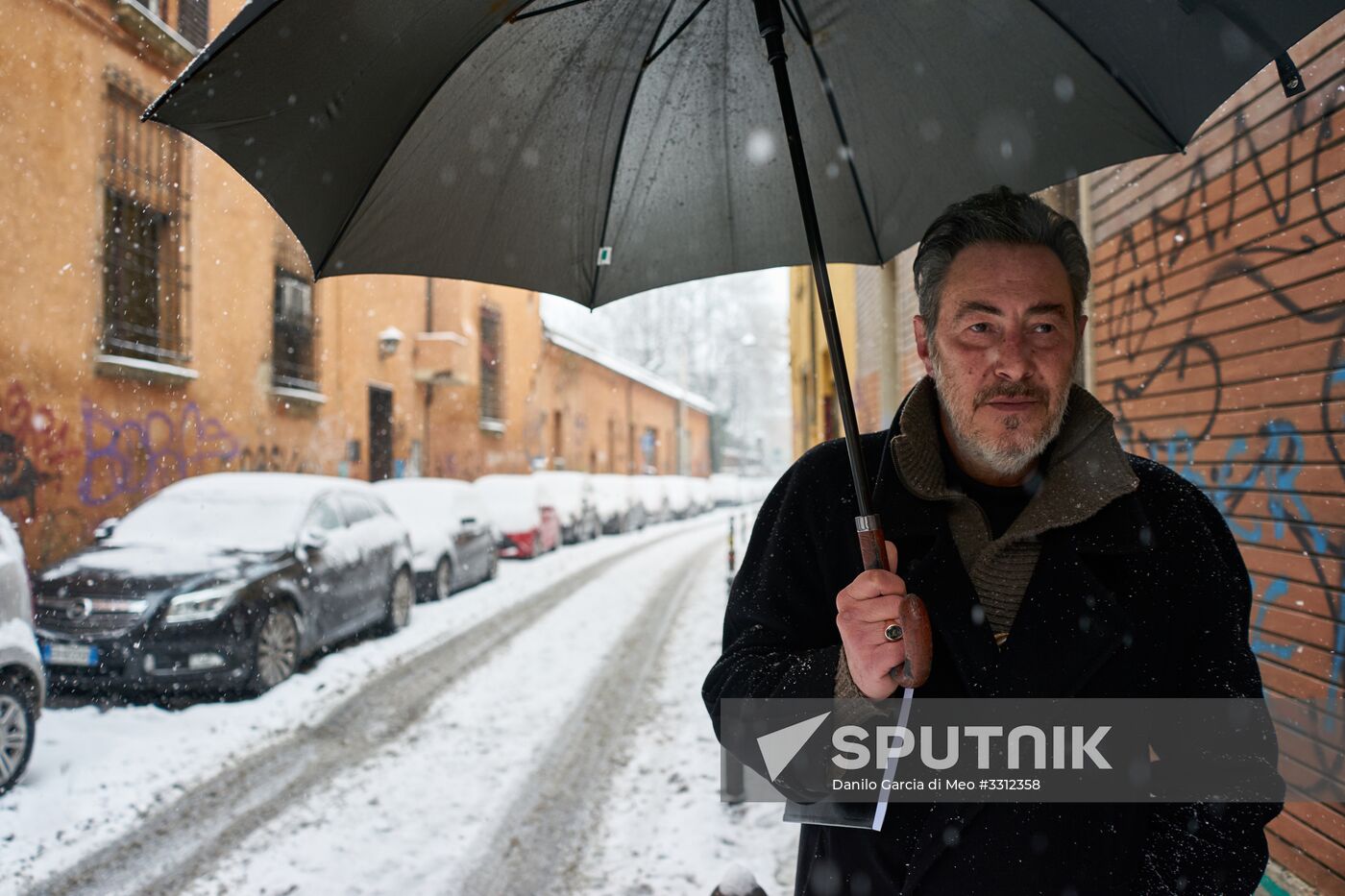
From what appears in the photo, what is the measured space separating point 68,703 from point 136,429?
15.3ft

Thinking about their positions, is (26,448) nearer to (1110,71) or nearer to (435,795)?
(435,795)

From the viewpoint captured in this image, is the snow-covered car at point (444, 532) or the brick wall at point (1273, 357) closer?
the brick wall at point (1273, 357)

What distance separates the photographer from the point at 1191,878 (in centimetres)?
A: 144

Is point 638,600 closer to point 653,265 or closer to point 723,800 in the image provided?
point 723,800

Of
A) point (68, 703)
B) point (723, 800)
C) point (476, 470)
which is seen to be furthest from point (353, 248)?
point (476, 470)

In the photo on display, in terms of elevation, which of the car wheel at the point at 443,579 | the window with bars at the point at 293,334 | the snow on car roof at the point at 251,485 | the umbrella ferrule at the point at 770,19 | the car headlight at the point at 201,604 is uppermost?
the window with bars at the point at 293,334

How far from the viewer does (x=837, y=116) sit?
207 cm

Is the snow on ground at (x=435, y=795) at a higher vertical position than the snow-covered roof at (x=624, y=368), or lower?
lower

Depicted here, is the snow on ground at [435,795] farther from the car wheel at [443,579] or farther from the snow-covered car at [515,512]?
the snow-covered car at [515,512]

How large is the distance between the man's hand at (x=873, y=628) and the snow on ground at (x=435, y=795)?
2.70 meters

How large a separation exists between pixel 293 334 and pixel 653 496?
15.1 metres

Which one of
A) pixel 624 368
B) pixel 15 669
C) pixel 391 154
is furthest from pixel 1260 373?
pixel 624 368

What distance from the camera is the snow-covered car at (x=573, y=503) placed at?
18214 millimetres

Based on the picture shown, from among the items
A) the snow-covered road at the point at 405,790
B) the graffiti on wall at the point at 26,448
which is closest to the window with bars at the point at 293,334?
the graffiti on wall at the point at 26,448
